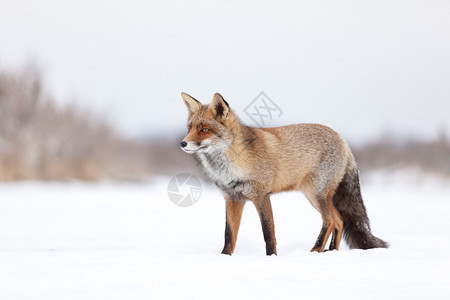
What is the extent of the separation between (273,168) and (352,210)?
1239 mm

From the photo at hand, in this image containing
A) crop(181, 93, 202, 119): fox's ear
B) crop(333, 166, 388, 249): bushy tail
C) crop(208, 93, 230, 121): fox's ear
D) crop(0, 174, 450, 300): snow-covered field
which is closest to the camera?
crop(0, 174, 450, 300): snow-covered field

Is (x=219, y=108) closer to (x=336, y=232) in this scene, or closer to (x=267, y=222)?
(x=267, y=222)

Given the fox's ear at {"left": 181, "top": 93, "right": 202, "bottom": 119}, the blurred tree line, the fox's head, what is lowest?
the blurred tree line

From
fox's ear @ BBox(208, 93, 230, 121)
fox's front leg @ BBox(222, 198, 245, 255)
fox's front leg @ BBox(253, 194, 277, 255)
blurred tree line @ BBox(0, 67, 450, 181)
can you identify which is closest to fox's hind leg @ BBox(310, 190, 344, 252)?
fox's front leg @ BBox(253, 194, 277, 255)

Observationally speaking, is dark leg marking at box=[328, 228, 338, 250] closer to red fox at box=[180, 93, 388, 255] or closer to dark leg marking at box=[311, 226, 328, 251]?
red fox at box=[180, 93, 388, 255]

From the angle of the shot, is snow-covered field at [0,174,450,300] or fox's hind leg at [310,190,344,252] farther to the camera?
fox's hind leg at [310,190,344,252]

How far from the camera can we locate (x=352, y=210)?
203 inches

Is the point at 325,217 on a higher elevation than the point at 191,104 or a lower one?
lower

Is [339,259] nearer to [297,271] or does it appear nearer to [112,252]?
[297,271]

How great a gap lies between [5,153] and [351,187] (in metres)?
11.3

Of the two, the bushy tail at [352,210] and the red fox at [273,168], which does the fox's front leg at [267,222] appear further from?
the bushy tail at [352,210]

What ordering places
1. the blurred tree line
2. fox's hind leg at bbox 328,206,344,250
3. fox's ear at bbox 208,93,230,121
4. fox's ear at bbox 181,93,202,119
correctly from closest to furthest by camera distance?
fox's ear at bbox 208,93,230,121 → fox's ear at bbox 181,93,202,119 → fox's hind leg at bbox 328,206,344,250 → the blurred tree line

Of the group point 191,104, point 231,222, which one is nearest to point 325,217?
point 231,222

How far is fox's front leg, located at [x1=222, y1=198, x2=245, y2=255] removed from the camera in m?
4.61
